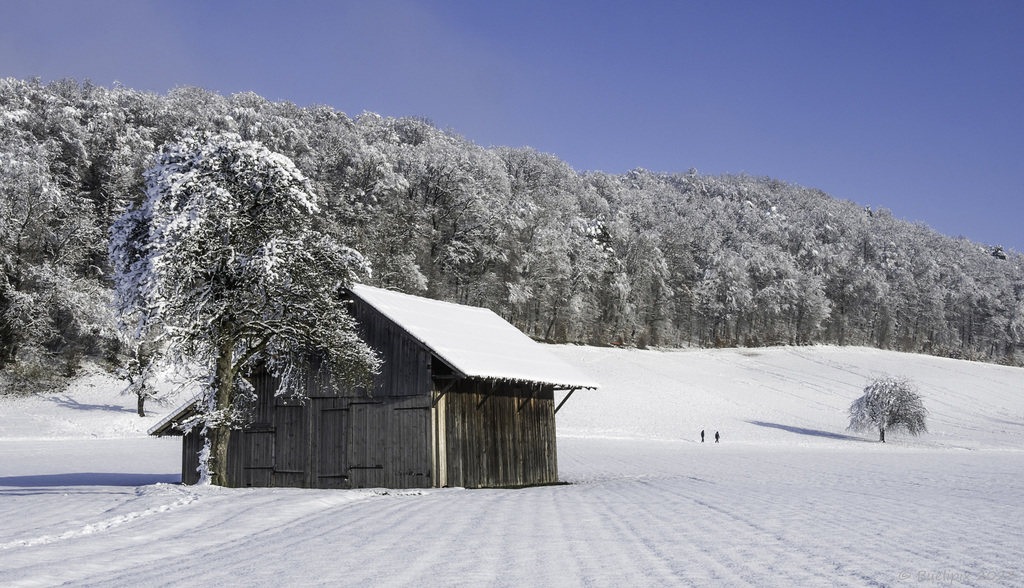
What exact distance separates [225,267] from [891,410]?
42229 mm

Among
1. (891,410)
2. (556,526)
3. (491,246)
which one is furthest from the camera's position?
(491,246)

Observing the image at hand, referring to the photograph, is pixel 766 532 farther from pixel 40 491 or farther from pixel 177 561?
pixel 40 491

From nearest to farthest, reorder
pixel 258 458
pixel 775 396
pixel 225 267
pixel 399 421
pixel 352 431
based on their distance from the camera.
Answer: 1. pixel 225 267
2. pixel 399 421
3. pixel 352 431
4. pixel 258 458
5. pixel 775 396

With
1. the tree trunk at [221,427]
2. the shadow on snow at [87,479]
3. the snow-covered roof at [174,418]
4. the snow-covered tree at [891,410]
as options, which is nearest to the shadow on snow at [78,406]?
the shadow on snow at [87,479]

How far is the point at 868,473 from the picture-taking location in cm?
2267

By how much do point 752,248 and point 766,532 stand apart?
3580 inches

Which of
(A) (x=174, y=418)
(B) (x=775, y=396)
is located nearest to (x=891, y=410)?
(B) (x=775, y=396)

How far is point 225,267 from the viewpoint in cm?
1560

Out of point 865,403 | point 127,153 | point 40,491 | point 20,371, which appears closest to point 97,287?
point 20,371

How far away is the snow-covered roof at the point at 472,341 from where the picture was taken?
58.3ft

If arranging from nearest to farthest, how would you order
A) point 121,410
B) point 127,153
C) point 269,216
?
point 269,216
point 121,410
point 127,153

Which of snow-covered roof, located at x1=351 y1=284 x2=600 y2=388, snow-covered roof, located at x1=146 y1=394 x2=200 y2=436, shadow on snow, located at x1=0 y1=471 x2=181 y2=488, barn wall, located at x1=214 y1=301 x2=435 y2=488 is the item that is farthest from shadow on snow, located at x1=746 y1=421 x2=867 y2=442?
snow-covered roof, located at x1=146 y1=394 x2=200 y2=436

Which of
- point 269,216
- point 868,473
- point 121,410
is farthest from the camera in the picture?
point 121,410

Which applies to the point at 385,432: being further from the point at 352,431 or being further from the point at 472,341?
the point at 472,341
